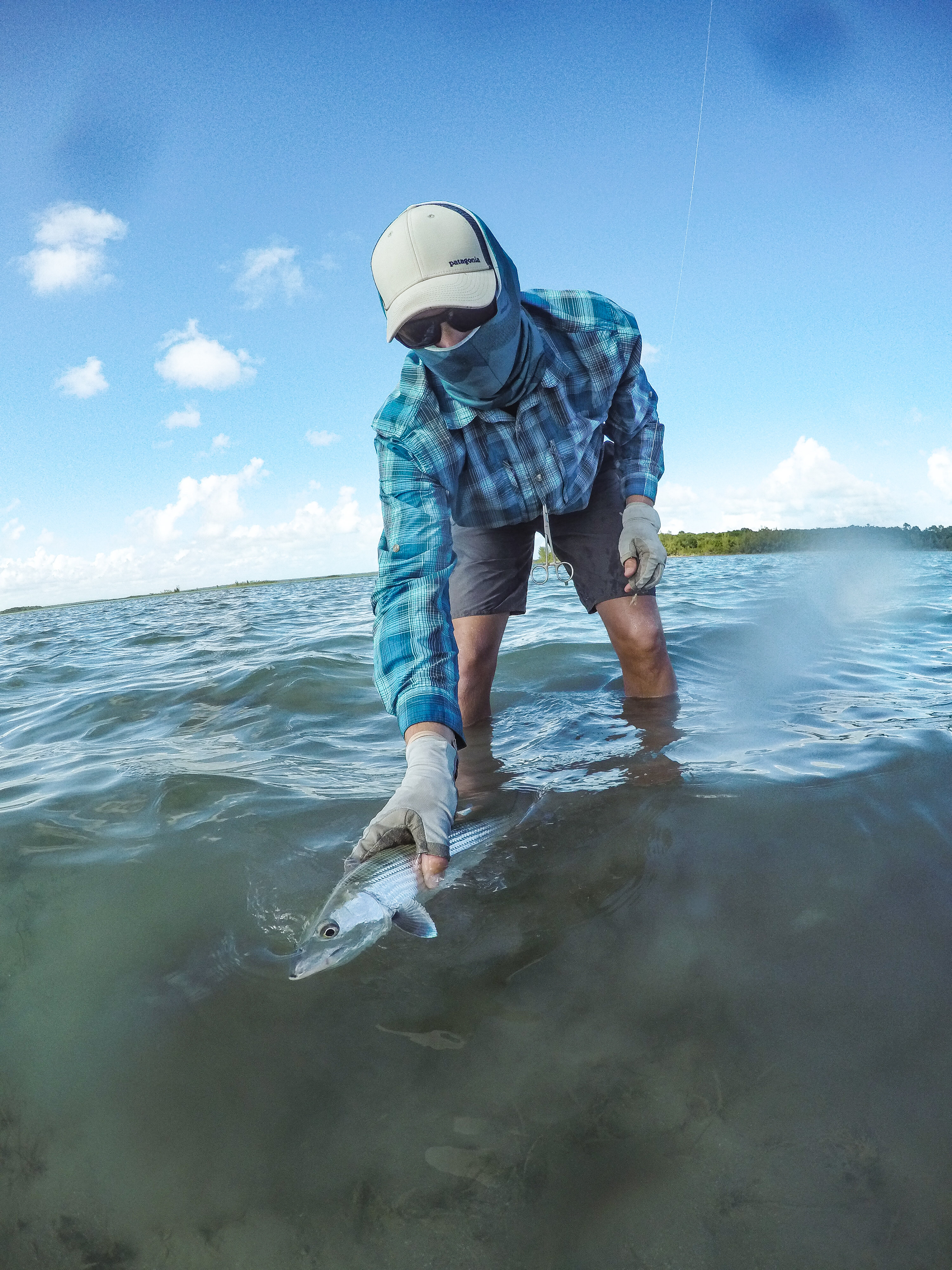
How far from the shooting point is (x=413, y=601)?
2709 mm

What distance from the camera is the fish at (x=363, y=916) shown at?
6.24ft

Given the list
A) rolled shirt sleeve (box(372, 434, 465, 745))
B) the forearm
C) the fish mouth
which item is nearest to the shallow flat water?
the fish mouth

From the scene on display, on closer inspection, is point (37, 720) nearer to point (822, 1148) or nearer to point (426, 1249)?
point (426, 1249)

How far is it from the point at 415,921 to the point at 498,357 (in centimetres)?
207

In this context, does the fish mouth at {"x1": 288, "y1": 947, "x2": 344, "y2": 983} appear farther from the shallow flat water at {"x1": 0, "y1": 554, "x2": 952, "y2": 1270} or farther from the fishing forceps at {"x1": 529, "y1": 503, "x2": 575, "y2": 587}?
the fishing forceps at {"x1": 529, "y1": 503, "x2": 575, "y2": 587}

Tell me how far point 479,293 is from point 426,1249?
2.63 meters

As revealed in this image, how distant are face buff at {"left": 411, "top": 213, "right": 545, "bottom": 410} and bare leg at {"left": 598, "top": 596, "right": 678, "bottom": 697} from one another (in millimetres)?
1249

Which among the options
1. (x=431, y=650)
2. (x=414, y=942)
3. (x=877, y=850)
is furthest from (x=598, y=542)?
(x=414, y=942)

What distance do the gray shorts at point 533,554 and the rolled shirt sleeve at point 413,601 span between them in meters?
0.88

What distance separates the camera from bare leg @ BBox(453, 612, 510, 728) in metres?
3.98

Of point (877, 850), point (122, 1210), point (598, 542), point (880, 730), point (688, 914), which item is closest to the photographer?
point (122, 1210)

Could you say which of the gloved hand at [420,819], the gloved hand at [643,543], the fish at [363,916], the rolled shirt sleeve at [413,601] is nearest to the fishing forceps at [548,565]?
the gloved hand at [643,543]

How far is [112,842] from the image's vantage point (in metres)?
2.82

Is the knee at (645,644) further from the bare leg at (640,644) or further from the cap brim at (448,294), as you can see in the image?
the cap brim at (448,294)
